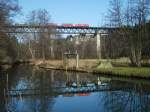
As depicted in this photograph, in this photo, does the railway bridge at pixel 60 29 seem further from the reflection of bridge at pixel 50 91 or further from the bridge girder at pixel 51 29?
the reflection of bridge at pixel 50 91

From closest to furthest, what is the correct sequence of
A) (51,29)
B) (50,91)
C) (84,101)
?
(84,101), (50,91), (51,29)

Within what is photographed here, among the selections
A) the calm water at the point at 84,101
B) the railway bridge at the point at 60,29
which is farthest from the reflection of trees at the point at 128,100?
the railway bridge at the point at 60,29

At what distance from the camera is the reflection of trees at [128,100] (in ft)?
63.6

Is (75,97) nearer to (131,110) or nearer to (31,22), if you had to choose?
(131,110)

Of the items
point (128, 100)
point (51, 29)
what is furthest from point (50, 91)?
point (51, 29)

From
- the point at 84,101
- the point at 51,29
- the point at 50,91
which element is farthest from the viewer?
the point at 51,29

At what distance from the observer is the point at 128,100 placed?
2264 cm

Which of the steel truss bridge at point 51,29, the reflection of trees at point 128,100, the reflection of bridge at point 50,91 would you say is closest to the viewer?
the reflection of trees at point 128,100

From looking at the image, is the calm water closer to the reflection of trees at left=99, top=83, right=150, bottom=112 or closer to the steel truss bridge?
the reflection of trees at left=99, top=83, right=150, bottom=112

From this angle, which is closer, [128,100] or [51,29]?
[128,100]

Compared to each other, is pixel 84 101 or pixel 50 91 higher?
pixel 50 91

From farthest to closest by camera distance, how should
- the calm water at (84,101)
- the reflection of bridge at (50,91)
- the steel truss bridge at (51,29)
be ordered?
the steel truss bridge at (51,29) < the reflection of bridge at (50,91) < the calm water at (84,101)

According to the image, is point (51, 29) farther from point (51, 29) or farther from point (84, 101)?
point (84, 101)

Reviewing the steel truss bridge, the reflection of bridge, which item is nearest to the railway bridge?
the steel truss bridge
